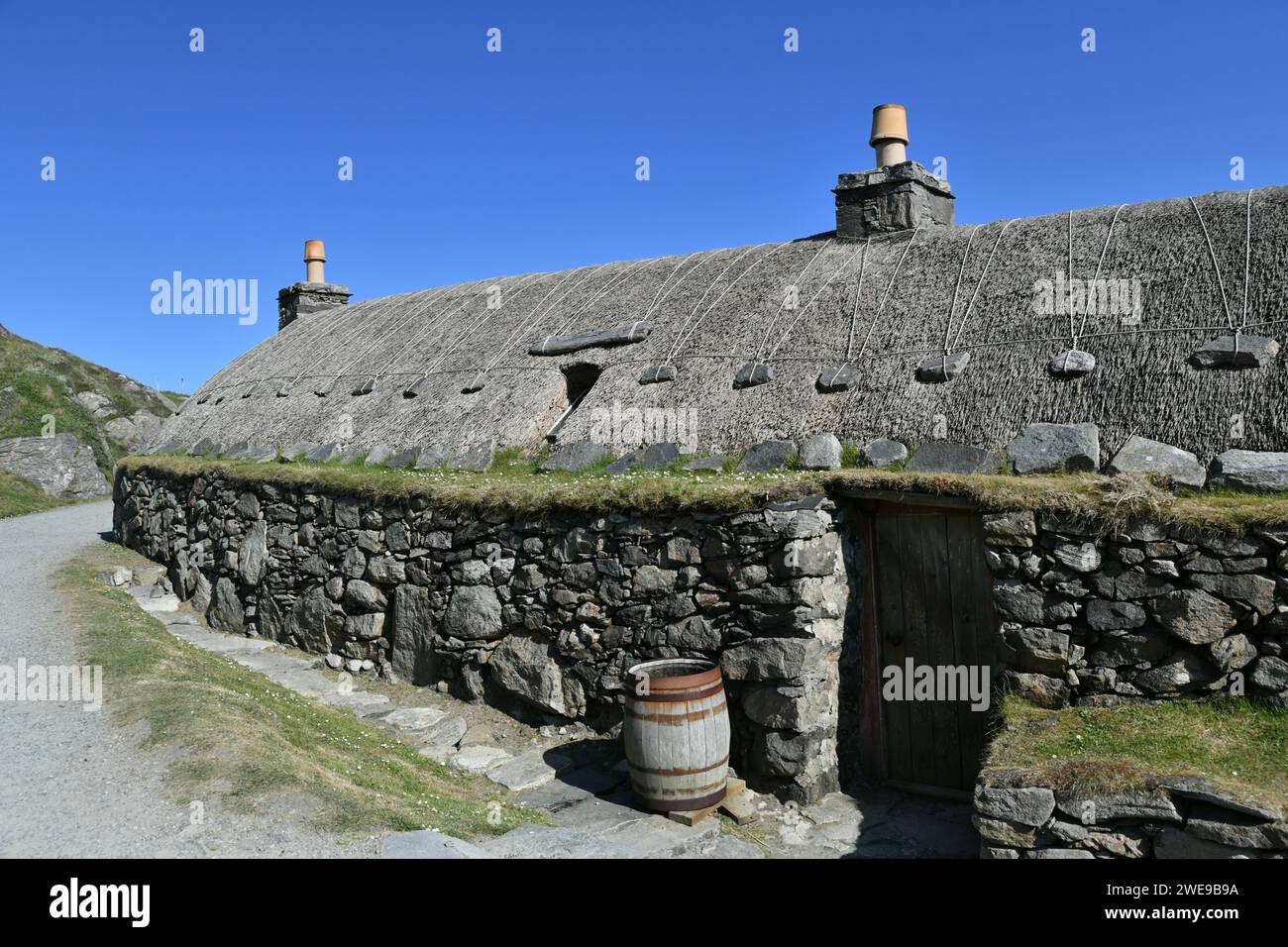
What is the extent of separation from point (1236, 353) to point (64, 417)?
28.1 metres

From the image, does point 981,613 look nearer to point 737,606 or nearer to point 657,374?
point 737,606

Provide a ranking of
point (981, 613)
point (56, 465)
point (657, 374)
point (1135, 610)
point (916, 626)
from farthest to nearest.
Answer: point (56, 465) < point (657, 374) < point (916, 626) < point (981, 613) < point (1135, 610)

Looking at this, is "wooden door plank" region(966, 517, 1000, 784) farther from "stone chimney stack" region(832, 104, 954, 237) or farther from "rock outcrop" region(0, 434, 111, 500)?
"rock outcrop" region(0, 434, 111, 500)

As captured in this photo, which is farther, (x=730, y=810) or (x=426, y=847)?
(x=730, y=810)

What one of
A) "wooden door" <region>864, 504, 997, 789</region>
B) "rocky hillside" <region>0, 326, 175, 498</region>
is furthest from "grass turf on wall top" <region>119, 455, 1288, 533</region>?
"rocky hillside" <region>0, 326, 175, 498</region>

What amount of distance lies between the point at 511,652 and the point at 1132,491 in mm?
4990

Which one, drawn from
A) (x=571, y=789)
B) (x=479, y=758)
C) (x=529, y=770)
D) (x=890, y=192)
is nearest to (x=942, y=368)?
(x=890, y=192)

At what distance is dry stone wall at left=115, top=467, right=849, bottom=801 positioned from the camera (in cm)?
663

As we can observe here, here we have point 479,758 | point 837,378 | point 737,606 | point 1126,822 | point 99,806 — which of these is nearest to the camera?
point 1126,822

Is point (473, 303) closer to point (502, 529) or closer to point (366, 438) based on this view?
point (366, 438)

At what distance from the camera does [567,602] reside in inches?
302

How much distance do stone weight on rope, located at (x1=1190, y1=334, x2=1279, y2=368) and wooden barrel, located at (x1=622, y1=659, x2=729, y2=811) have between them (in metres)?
4.10
